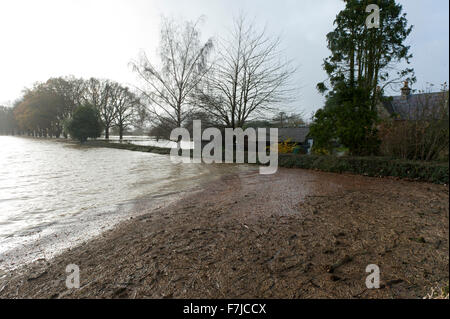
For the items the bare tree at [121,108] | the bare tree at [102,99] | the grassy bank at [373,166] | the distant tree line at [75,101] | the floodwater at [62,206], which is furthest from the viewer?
the bare tree at [102,99]

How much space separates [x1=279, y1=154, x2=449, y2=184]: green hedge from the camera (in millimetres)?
4227

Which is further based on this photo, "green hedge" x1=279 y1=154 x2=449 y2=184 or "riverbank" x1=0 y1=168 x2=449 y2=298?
"green hedge" x1=279 y1=154 x2=449 y2=184

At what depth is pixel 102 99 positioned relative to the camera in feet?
120

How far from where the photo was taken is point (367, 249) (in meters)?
1.96

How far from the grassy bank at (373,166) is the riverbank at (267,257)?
1677mm

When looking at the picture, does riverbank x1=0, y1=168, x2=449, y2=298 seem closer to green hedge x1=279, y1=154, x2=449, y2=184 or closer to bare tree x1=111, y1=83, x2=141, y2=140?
green hedge x1=279, y1=154, x2=449, y2=184

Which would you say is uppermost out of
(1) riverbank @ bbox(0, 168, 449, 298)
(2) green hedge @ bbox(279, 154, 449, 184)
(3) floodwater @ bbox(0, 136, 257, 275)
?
(2) green hedge @ bbox(279, 154, 449, 184)

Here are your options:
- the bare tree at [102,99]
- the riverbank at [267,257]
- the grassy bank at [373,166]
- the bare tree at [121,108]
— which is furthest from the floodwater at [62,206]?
the bare tree at [102,99]

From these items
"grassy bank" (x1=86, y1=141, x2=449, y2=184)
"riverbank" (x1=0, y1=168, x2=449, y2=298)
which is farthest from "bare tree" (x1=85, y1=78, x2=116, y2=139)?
"riverbank" (x1=0, y1=168, x2=449, y2=298)

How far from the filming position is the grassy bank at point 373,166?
4.17 m

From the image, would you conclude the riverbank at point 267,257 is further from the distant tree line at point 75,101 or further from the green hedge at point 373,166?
the distant tree line at point 75,101

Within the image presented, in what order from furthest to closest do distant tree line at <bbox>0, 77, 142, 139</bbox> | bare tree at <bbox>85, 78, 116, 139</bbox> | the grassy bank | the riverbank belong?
bare tree at <bbox>85, 78, 116, 139</bbox>
distant tree line at <bbox>0, 77, 142, 139</bbox>
the grassy bank
the riverbank

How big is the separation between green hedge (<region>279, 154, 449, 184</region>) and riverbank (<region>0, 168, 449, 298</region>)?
210cm

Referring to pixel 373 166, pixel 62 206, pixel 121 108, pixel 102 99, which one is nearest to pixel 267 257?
pixel 62 206
